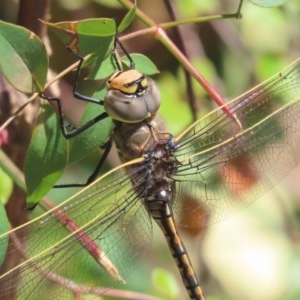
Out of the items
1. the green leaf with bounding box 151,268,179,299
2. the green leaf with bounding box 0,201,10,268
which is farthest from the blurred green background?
the green leaf with bounding box 0,201,10,268

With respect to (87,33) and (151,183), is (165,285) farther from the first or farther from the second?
(87,33)

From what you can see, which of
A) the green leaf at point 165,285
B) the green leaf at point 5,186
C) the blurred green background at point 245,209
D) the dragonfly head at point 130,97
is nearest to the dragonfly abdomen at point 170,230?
the dragonfly head at point 130,97

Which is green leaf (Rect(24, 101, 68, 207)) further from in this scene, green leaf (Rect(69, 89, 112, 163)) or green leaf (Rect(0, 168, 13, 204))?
green leaf (Rect(0, 168, 13, 204))

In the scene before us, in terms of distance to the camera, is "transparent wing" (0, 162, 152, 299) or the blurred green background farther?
the blurred green background

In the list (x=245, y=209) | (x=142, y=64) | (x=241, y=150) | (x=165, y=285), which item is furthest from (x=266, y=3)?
(x=245, y=209)

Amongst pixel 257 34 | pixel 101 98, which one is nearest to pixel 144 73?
pixel 101 98

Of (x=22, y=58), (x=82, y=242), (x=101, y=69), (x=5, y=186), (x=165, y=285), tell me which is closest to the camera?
(x=22, y=58)

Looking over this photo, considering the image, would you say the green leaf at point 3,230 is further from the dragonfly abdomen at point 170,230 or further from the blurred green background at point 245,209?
the blurred green background at point 245,209
